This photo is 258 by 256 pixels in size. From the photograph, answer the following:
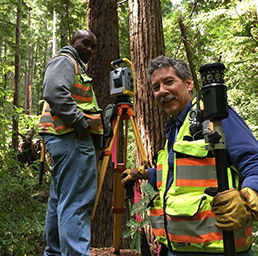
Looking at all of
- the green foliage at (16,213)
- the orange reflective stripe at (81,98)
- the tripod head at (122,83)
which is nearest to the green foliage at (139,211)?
the orange reflective stripe at (81,98)

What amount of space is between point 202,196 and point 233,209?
0.29 m

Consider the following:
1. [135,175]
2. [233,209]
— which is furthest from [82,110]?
[233,209]

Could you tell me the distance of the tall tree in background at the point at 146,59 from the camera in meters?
3.54

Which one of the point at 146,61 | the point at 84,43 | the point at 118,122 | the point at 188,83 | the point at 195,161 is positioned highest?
the point at 146,61

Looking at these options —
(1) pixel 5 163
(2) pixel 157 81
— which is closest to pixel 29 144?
(1) pixel 5 163

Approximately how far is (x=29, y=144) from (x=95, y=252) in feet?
23.3

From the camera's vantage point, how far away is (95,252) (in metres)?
3.11

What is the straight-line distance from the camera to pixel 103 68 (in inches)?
165

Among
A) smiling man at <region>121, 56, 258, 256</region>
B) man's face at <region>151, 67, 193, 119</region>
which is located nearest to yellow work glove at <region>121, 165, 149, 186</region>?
smiling man at <region>121, 56, 258, 256</region>

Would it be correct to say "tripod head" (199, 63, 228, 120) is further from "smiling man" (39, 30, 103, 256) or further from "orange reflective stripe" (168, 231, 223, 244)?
"smiling man" (39, 30, 103, 256)

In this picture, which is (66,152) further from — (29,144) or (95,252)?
(29,144)

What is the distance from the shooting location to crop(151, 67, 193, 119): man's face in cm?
177

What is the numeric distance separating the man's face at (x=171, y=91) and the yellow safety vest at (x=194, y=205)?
0.33 meters

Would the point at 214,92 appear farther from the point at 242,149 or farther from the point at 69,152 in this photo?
the point at 69,152
